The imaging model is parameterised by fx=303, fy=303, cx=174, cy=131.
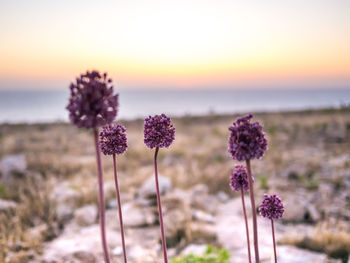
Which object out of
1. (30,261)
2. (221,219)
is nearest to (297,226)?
(221,219)

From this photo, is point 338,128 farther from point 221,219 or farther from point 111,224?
point 111,224

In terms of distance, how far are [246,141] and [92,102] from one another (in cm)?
104

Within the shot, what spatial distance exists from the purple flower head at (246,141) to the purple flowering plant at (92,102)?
82 cm

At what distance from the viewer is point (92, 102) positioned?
1.87 m

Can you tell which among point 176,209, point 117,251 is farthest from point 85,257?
point 176,209

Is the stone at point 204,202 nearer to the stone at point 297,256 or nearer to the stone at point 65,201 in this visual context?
the stone at point 297,256

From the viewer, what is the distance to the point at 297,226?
776 cm

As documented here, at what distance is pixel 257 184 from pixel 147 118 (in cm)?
914

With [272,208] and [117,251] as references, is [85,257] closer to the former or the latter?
[117,251]

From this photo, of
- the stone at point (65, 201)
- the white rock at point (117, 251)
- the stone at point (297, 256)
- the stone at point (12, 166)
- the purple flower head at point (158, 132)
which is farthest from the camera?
the stone at point (12, 166)

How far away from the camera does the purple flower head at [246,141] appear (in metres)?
2.01

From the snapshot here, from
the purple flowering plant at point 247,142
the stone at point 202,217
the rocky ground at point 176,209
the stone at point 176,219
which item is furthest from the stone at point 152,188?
the purple flowering plant at point 247,142

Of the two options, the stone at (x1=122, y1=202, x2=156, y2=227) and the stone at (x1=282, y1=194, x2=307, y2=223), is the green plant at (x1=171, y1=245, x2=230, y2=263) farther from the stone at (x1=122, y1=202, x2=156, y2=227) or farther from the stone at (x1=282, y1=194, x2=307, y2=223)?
the stone at (x1=282, y1=194, x2=307, y2=223)

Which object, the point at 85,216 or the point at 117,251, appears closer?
the point at 117,251
